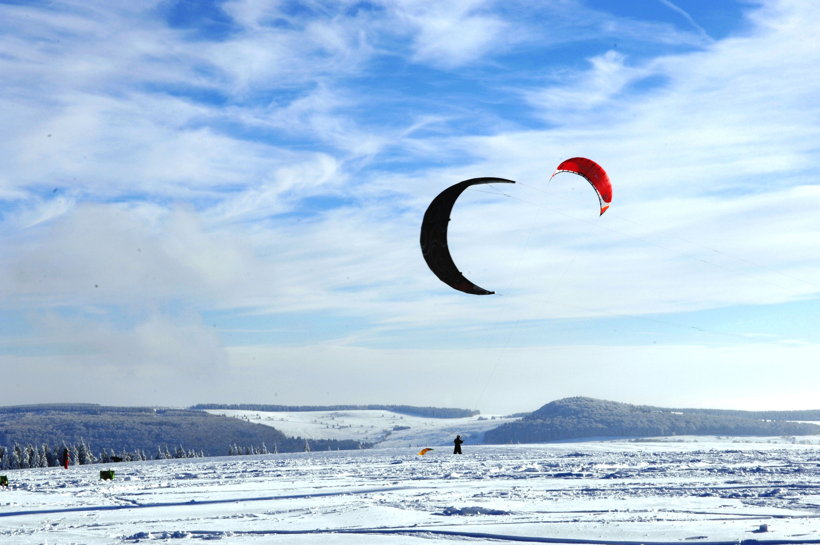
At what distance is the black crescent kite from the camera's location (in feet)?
67.4

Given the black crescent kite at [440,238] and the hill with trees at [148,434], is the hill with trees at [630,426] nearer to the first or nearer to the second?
the hill with trees at [148,434]

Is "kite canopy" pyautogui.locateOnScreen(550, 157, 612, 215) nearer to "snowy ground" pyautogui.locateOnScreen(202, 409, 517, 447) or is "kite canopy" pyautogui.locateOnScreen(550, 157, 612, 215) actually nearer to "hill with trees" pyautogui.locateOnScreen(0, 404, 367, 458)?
"snowy ground" pyautogui.locateOnScreen(202, 409, 517, 447)

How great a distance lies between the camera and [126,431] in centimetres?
15862

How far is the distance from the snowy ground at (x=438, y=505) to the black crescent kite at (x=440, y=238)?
17.1 ft

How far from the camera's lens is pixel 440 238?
2056 cm

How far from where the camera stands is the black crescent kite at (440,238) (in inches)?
808

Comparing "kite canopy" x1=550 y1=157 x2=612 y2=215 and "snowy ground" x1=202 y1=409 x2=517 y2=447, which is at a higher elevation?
"kite canopy" x1=550 y1=157 x2=612 y2=215

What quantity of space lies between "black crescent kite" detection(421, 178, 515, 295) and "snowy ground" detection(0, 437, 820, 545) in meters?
5.20

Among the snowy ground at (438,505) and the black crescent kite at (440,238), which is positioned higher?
the black crescent kite at (440,238)

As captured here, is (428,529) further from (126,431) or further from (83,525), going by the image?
(126,431)

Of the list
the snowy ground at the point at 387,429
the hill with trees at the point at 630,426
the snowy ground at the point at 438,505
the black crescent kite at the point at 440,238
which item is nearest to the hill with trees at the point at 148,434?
the snowy ground at the point at 387,429

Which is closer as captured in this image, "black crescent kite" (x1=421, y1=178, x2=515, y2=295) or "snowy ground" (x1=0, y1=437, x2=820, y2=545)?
"snowy ground" (x1=0, y1=437, x2=820, y2=545)

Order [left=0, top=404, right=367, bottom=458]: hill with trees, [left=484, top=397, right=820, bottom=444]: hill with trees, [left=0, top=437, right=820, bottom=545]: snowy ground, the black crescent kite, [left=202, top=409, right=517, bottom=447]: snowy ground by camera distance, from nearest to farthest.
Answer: [left=0, top=437, right=820, bottom=545]: snowy ground < the black crescent kite < [left=484, top=397, right=820, bottom=444]: hill with trees < [left=202, top=409, right=517, bottom=447]: snowy ground < [left=0, top=404, right=367, bottom=458]: hill with trees

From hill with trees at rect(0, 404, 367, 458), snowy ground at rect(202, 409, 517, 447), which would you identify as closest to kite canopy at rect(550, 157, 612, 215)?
snowy ground at rect(202, 409, 517, 447)
